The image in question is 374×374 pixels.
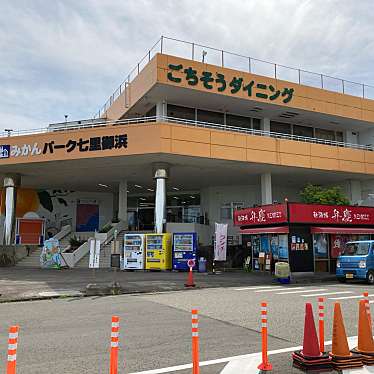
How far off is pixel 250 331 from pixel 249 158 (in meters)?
19.3

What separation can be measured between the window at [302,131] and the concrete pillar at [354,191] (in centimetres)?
522

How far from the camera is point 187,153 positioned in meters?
25.4

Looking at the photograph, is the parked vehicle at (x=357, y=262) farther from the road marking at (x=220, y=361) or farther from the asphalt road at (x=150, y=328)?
the road marking at (x=220, y=361)

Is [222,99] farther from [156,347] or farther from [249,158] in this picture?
[156,347]

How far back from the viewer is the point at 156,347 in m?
7.57

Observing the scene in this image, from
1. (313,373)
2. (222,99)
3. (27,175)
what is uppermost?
(222,99)

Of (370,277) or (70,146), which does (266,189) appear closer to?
(370,277)

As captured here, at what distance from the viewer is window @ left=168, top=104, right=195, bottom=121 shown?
2977 cm

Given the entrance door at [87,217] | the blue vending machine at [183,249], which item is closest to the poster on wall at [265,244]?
the blue vending machine at [183,249]

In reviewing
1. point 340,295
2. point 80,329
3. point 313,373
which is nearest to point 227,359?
point 313,373

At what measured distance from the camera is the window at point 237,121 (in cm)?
3188

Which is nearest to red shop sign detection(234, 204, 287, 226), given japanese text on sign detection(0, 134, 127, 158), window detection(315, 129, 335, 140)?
japanese text on sign detection(0, 134, 127, 158)

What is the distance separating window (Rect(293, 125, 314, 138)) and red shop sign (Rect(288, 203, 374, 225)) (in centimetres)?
1126

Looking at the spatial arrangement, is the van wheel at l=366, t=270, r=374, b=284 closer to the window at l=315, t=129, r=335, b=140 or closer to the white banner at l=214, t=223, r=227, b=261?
the white banner at l=214, t=223, r=227, b=261
